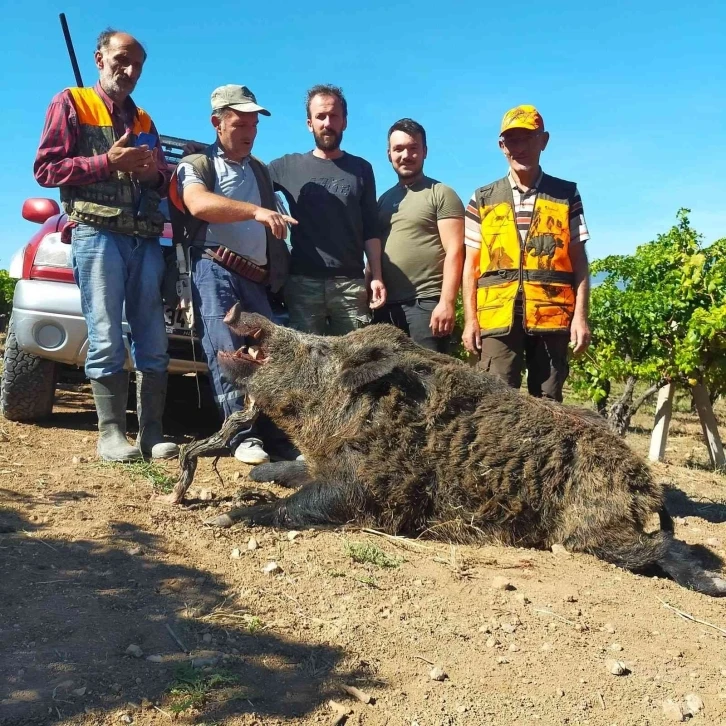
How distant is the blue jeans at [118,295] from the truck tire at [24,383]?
1310 mm

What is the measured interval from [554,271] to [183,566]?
3.06 metres

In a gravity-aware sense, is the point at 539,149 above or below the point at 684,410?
above

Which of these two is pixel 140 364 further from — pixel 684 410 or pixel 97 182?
pixel 684 410

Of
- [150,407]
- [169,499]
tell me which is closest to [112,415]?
[150,407]

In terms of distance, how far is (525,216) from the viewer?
16.7 feet

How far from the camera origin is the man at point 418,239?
17.9ft

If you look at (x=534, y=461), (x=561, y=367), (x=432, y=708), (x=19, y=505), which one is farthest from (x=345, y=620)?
(x=561, y=367)

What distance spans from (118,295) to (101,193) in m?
0.69

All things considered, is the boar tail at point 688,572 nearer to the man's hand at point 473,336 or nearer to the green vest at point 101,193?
the man's hand at point 473,336

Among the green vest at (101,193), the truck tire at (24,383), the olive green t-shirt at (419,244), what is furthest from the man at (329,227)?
the truck tire at (24,383)

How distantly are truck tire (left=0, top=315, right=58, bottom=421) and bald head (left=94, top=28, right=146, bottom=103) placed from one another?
2196 millimetres

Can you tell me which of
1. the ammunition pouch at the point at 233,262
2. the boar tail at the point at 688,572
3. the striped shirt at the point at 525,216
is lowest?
the boar tail at the point at 688,572

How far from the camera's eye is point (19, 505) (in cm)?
412

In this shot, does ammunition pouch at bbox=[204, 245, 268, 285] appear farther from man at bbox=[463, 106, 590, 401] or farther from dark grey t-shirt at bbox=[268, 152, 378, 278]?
A: man at bbox=[463, 106, 590, 401]
